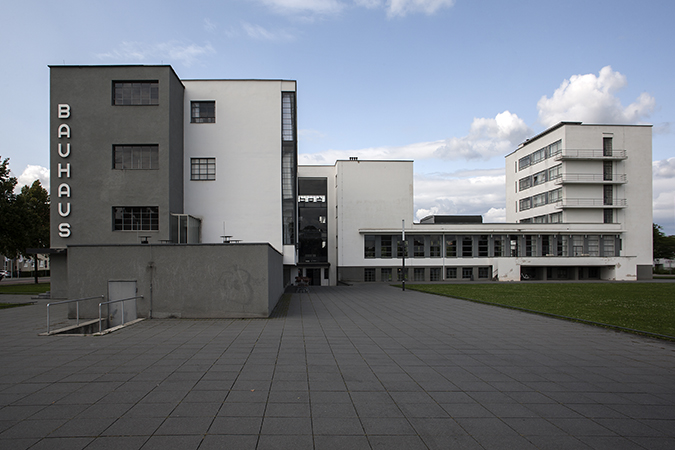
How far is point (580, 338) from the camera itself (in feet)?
37.1

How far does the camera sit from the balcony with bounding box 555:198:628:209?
5275 cm

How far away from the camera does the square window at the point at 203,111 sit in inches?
988

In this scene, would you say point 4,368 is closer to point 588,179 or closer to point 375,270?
point 375,270

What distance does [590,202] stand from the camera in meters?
53.3

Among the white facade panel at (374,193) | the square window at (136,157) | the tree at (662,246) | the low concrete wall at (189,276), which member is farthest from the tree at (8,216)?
the tree at (662,246)

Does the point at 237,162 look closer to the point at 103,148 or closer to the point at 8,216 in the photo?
the point at 103,148

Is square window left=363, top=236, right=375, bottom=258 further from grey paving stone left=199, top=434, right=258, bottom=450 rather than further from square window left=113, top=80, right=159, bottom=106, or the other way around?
grey paving stone left=199, top=434, right=258, bottom=450

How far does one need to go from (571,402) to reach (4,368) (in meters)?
10.2

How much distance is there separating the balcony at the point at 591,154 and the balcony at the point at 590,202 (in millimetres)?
5243

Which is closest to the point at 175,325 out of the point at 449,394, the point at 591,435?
the point at 449,394

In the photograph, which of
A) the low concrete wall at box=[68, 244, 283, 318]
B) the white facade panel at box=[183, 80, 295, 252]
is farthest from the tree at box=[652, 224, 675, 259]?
the low concrete wall at box=[68, 244, 283, 318]

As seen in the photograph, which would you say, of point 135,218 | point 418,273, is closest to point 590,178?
point 418,273

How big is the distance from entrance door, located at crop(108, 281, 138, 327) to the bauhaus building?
0.75ft

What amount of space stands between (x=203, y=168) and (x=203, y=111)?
3.55m
